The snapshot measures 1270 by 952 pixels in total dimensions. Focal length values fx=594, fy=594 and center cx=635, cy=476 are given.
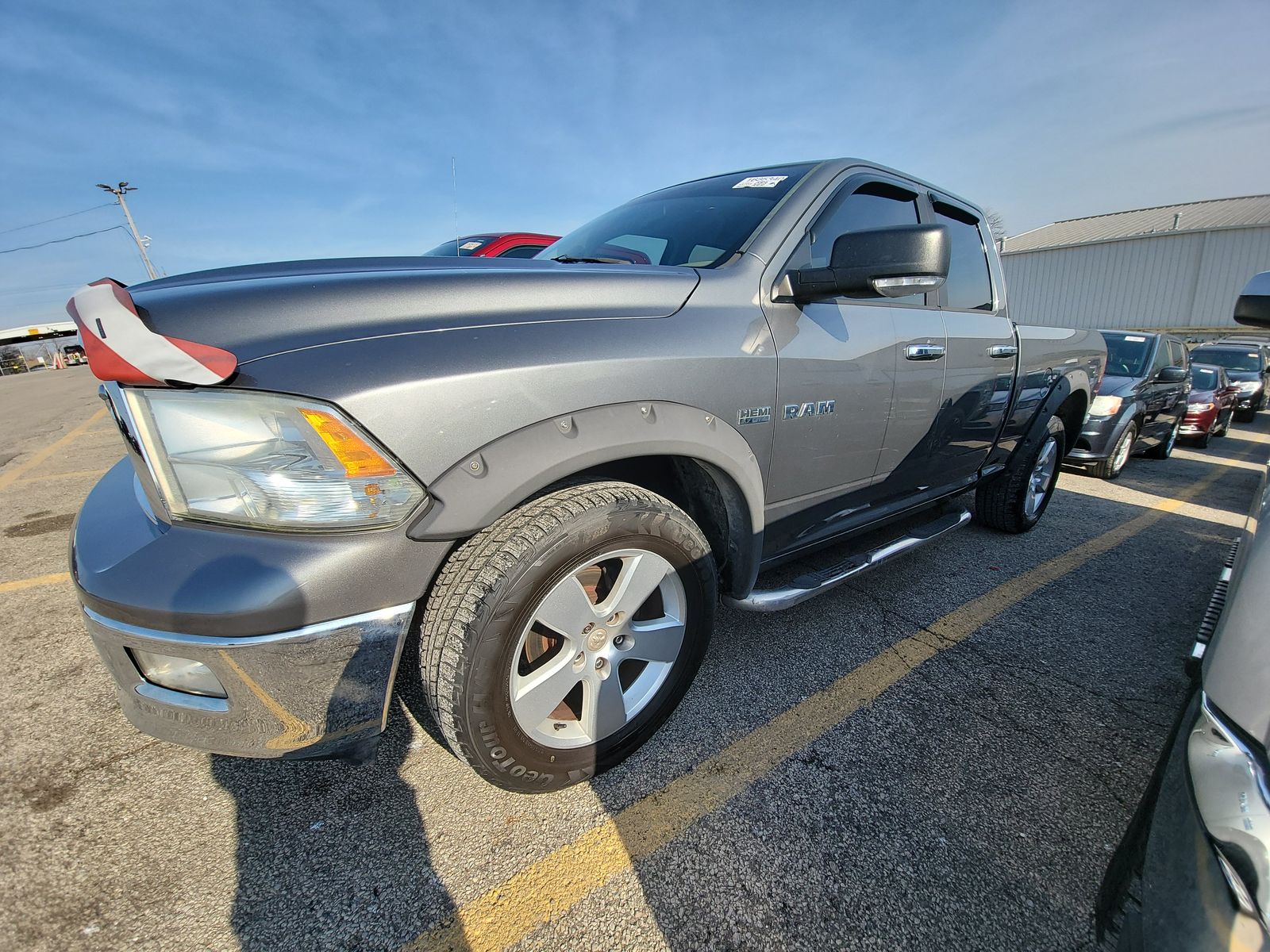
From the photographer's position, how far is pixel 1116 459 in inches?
235

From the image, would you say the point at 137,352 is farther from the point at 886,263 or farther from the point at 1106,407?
the point at 1106,407

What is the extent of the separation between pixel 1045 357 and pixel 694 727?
3195 mm

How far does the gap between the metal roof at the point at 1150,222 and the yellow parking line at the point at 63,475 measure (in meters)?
38.8

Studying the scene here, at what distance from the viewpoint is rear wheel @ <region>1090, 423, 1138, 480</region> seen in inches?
232

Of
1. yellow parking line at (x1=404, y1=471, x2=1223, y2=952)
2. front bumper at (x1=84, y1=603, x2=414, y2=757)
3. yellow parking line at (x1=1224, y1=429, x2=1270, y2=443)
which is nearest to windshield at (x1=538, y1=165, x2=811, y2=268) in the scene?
front bumper at (x1=84, y1=603, x2=414, y2=757)

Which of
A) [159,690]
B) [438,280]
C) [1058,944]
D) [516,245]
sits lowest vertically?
[1058,944]

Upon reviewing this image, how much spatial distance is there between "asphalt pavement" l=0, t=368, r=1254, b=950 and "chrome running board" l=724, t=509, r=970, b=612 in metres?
0.40

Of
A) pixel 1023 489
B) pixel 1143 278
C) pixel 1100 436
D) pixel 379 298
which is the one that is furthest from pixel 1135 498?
pixel 1143 278

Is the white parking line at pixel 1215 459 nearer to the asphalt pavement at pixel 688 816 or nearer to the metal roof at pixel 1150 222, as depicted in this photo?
the asphalt pavement at pixel 688 816

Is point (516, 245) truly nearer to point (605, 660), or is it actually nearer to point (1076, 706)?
point (605, 660)

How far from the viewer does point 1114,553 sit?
12.5ft

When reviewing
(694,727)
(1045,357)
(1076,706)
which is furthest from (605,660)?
(1045,357)

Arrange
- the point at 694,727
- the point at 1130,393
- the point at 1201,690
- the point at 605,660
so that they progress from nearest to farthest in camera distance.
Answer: the point at 1201,690 < the point at 605,660 < the point at 694,727 < the point at 1130,393

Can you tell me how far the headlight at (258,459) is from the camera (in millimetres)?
1209
